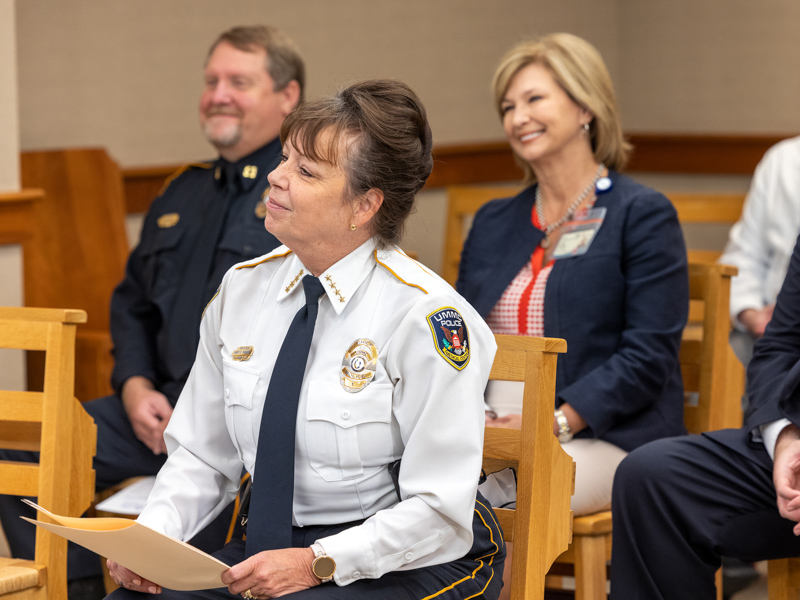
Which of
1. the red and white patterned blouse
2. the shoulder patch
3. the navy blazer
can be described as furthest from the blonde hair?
the shoulder patch

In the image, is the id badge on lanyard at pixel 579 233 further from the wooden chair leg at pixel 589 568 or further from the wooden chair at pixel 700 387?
the wooden chair leg at pixel 589 568

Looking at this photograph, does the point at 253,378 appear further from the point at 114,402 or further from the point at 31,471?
the point at 114,402

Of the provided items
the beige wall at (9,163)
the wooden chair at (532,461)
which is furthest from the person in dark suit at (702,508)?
the beige wall at (9,163)

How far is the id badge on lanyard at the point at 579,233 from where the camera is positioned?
2289 mm

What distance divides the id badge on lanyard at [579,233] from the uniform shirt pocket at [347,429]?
38.7 inches

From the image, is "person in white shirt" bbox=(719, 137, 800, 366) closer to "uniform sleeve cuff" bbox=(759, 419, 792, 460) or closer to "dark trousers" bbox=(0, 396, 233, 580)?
"uniform sleeve cuff" bbox=(759, 419, 792, 460)

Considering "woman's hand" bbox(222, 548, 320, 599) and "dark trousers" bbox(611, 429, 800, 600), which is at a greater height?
"woman's hand" bbox(222, 548, 320, 599)

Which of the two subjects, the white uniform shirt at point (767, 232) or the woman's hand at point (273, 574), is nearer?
the woman's hand at point (273, 574)

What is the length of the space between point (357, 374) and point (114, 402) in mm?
1187

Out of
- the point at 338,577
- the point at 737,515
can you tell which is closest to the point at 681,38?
the point at 737,515

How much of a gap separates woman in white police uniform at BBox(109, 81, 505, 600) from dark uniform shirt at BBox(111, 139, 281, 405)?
2.58 ft

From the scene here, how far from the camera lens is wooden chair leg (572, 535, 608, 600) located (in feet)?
6.42

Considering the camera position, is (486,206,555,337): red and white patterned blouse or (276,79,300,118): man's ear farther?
(276,79,300,118): man's ear

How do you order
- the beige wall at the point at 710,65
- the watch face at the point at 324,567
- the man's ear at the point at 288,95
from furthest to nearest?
1. the beige wall at the point at 710,65
2. the man's ear at the point at 288,95
3. the watch face at the point at 324,567
